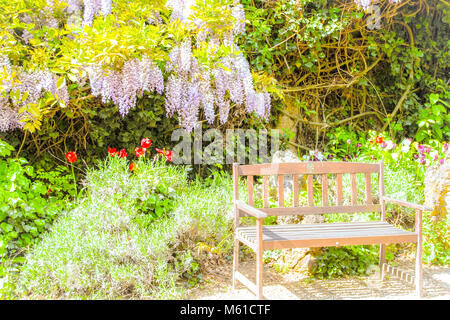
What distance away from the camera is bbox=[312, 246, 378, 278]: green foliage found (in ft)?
10.6

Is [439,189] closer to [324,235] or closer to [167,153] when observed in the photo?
[324,235]

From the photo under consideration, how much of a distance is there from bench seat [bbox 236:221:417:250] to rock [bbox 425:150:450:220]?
2.48ft

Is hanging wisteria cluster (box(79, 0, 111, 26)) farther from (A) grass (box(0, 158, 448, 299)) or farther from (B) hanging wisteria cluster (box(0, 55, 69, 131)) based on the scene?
(A) grass (box(0, 158, 448, 299))

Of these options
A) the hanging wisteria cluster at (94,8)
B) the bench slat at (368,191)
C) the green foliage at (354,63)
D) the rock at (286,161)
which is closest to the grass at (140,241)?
the rock at (286,161)

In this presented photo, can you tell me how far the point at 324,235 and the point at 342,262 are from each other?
637mm

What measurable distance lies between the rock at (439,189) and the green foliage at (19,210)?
9.98 feet

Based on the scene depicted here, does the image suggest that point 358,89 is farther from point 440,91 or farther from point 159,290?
point 159,290

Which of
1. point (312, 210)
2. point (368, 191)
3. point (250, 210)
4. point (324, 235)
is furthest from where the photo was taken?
point (368, 191)

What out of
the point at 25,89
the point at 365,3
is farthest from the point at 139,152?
the point at 365,3

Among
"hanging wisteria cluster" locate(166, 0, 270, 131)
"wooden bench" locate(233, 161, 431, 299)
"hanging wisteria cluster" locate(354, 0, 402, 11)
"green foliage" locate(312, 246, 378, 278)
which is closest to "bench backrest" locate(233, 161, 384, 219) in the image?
"wooden bench" locate(233, 161, 431, 299)

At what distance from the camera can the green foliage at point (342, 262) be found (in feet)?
10.6

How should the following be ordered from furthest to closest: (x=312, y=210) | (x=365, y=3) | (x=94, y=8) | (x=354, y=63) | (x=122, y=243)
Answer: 1. (x=354, y=63)
2. (x=365, y=3)
3. (x=94, y=8)
4. (x=312, y=210)
5. (x=122, y=243)

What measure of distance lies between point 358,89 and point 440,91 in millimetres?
1248

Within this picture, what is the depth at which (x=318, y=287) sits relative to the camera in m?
3.05
